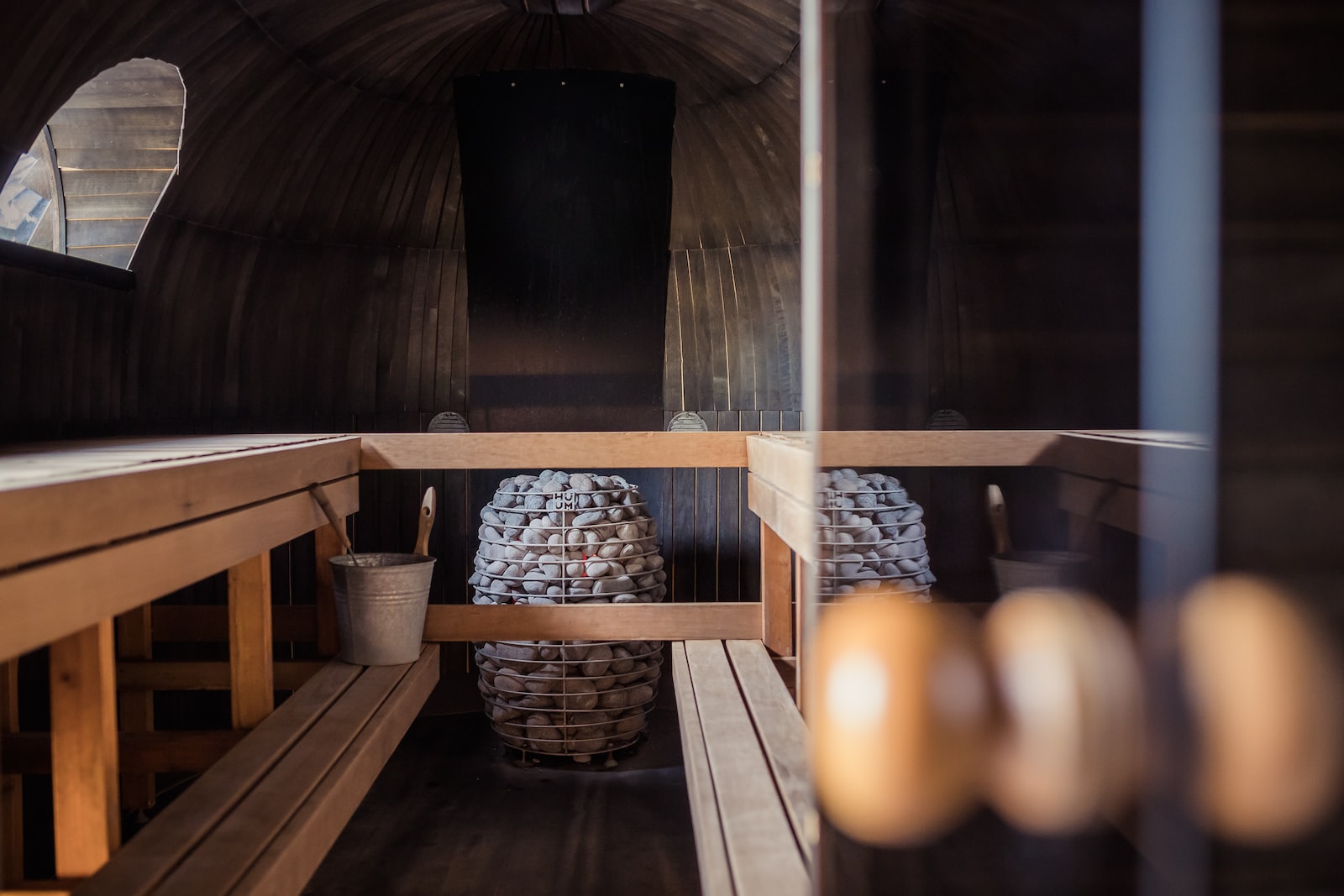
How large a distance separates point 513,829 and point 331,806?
4.84 ft

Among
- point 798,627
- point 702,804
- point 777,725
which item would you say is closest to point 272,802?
point 702,804

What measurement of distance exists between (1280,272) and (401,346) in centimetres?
428

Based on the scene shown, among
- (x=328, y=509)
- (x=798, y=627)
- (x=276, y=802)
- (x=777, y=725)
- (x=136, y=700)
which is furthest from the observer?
(x=136, y=700)

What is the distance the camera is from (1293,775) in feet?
0.91

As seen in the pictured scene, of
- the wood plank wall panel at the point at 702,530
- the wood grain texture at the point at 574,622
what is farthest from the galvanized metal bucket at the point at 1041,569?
the wood plank wall panel at the point at 702,530

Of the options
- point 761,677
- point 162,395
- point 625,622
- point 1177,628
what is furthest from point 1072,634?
point 162,395

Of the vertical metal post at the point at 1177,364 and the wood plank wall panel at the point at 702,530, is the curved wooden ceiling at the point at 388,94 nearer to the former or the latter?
the wood plank wall panel at the point at 702,530

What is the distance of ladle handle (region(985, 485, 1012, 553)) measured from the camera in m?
0.33

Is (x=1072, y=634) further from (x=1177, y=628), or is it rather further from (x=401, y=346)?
(x=401, y=346)

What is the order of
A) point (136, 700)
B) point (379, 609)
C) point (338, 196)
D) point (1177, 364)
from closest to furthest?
point (1177, 364) → point (379, 609) → point (136, 700) → point (338, 196)

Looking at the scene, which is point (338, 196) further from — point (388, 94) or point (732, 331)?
point (732, 331)

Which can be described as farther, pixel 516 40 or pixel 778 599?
pixel 516 40

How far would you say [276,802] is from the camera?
148cm

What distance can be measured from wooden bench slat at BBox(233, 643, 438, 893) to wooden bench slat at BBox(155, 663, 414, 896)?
0.05 feet
